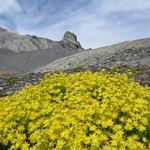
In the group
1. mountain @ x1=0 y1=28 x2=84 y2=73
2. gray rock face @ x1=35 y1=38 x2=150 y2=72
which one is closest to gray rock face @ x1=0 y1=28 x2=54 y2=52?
mountain @ x1=0 y1=28 x2=84 y2=73

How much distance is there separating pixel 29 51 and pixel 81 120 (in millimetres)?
58791

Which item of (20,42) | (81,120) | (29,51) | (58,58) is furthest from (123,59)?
(20,42)

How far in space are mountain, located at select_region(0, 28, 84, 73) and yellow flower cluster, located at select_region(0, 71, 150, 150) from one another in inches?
1527

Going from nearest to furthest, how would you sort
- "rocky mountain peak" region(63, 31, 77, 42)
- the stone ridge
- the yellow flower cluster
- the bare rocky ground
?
1. the yellow flower cluster
2. the bare rocky ground
3. "rocky mountain peak" region(63, 31, 77, 42)
4. the stone ridge

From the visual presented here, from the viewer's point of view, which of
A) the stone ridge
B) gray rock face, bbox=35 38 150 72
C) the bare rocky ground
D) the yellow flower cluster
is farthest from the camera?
the stone ridge

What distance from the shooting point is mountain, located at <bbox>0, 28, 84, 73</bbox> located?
5855 centimetres

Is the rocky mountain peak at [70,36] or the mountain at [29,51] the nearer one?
the mountain at [29,51]

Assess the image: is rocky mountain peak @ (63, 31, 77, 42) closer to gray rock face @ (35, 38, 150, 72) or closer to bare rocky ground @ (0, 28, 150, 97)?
bare rocky ground @ (0, 28, 150, 97)

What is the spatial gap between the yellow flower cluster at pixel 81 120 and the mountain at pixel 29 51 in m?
38.8

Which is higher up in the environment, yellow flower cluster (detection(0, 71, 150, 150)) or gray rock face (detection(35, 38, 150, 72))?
yellow flower cluster (detection(0, 71, 150, 150))

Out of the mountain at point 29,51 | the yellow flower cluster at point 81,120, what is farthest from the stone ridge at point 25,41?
the yellow flower cluster at point 81,120

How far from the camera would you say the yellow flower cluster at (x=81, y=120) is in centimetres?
722

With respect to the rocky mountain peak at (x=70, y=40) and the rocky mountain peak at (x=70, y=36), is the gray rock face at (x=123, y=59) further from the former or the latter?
the rocky mountain peak at (x=70, y=36)

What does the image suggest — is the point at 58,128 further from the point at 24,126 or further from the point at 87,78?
the point at 87,78
